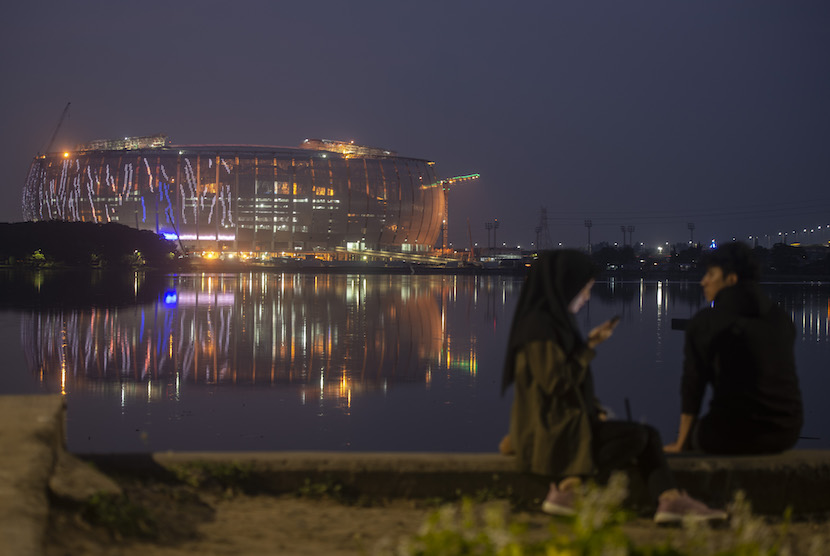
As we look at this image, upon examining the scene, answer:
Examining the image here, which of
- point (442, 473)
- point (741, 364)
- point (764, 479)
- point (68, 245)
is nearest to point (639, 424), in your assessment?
point (741, 364)

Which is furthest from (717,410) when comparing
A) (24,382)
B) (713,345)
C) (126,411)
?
(24,382)

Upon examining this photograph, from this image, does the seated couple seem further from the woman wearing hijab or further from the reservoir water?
the reservoir water

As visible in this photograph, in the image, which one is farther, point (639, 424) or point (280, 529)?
point (639, 424)

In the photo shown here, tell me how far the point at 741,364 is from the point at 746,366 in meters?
0.03

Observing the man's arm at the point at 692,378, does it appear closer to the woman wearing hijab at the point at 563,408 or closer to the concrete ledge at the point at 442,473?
the concrete ledge at the point at 442,473

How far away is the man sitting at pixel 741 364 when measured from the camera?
4578mm

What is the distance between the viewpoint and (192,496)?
449 cm

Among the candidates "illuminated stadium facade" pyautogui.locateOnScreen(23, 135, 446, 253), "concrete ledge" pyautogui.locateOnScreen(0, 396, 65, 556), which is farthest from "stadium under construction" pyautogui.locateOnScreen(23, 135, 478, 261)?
"concrete ledge" pyautogui.locateOnScreen(0, 396, 65, 556)

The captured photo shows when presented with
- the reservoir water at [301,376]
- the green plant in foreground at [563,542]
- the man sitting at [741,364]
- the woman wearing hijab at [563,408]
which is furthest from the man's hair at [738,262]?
the green plant in foreground at [563,542]

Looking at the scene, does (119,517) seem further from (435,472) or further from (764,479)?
(764,479)

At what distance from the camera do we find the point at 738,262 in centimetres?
461

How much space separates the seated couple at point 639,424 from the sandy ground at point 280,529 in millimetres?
301

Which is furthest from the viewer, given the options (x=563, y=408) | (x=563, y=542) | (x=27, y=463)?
(x=563, y=408)

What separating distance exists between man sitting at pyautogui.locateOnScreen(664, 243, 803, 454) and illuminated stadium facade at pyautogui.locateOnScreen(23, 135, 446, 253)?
350 ft
